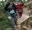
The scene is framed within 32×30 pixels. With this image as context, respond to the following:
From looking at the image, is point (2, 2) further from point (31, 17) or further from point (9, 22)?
point (31, 17)

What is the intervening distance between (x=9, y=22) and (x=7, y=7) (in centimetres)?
21

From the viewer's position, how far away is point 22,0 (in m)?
1.07

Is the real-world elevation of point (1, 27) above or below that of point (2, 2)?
below

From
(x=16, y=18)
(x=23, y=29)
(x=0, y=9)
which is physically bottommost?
(x=23, y=29)

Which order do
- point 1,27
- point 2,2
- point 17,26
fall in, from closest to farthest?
point 1,27 < point 17,26 < point 2,2

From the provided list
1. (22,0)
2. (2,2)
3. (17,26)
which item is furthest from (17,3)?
(17,26)

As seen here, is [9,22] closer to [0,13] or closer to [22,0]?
[0,13]

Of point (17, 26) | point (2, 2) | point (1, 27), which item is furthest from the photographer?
point (2, 2)

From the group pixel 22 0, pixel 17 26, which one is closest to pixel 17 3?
pixel 22 0

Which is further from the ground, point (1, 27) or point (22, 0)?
point (22, 0)

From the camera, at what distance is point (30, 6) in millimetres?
1024

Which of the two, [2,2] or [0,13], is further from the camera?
[2,2]

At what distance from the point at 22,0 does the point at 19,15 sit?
19 centimetres

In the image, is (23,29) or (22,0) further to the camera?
(22,0)
